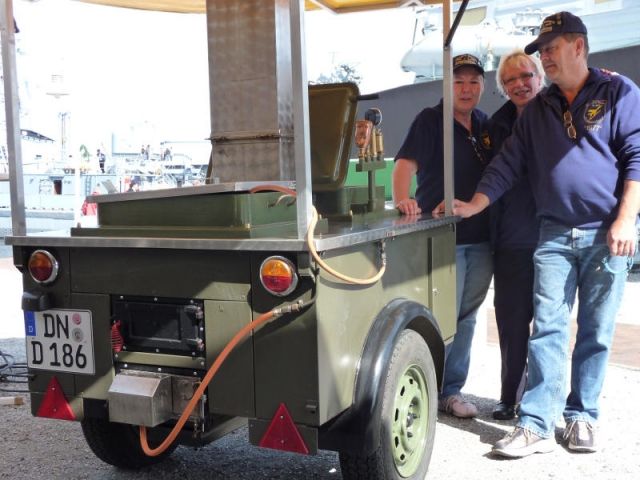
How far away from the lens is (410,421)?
3.04 metres

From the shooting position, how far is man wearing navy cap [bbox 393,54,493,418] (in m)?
4.12

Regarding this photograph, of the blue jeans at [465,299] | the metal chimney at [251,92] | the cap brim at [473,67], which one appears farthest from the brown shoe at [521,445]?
the cap brim at [473,67]

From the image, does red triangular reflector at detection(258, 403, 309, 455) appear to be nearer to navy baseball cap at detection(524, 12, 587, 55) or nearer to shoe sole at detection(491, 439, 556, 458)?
shoe sole at detection(491, 439, 556, 458)

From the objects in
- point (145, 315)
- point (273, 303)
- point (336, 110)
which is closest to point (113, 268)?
point (145, 315)

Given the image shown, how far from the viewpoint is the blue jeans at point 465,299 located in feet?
13.5

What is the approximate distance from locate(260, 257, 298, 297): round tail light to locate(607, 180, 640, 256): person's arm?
68.7 inches

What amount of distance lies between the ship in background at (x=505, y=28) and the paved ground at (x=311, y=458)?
33.5 ft

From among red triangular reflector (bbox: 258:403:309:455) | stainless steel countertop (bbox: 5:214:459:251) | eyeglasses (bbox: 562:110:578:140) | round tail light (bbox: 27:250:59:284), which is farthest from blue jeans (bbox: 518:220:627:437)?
round tail light (bbox: 27:250:59:284)

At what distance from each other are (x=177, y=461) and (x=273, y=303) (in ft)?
5.01

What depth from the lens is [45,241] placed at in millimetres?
2791

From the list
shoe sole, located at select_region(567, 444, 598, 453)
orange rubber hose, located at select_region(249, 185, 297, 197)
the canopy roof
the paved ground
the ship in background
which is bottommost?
the paved ground

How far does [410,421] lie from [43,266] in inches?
64.8

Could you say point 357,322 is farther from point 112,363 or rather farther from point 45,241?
point 45,241

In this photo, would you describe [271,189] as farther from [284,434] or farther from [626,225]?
[626,225]
